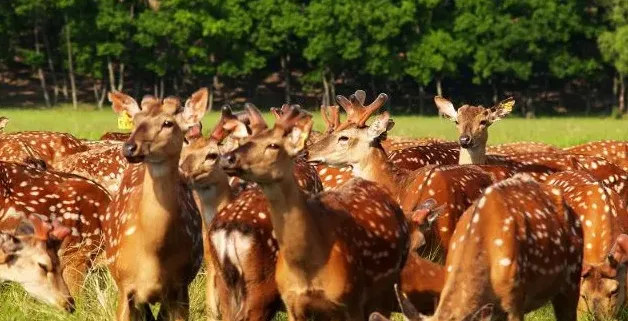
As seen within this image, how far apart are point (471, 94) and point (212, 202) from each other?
6537cm

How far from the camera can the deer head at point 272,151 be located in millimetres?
7078

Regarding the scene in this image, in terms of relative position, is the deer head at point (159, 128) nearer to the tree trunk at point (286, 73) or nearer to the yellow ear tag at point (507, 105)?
the yellow ear tag at point (507, 105)

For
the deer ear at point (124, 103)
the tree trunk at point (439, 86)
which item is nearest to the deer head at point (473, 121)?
the deer ear at point (124, 103)

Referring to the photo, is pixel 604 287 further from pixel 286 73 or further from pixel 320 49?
pixel 320 49

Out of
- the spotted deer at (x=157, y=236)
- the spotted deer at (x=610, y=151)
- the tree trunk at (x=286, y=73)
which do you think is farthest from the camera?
the tree trunk at (x=286, y=73)

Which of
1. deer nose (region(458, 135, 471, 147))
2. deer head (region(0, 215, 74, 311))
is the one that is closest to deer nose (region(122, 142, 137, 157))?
deer head (region(0, 215, 74, 311))

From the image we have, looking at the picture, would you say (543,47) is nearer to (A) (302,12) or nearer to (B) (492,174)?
(A) (302,12)

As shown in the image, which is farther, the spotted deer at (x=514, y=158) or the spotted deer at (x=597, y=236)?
the spotted deer at (x=514, y=158)

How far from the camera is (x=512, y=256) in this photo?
7621 millimetres

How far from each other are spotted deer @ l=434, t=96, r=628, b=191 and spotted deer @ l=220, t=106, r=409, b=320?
525 cm

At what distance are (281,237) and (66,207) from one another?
117 inches

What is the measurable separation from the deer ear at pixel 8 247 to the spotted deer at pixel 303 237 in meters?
2.17

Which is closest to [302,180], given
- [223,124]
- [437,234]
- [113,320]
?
[437,234]

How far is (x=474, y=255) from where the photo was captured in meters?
7.51
